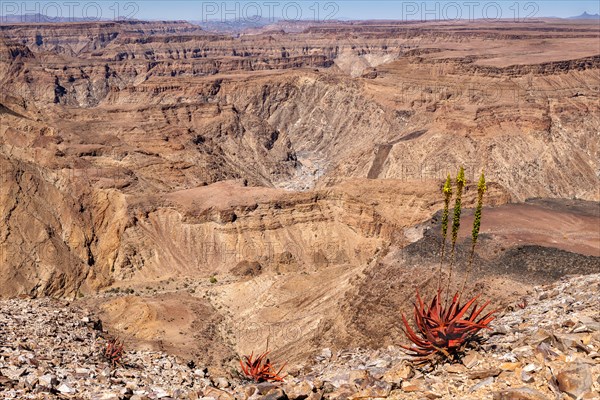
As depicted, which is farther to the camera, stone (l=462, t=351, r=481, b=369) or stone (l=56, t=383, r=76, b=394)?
stone (l=56, t=383, r=76, b=394)

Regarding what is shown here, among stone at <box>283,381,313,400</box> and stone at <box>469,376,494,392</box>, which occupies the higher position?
stone at <box>469,376,494,392</box>

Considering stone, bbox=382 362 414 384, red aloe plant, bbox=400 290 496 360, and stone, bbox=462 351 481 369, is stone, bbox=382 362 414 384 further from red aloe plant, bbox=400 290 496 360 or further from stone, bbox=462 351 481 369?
stone, bbox=462 351 481 369

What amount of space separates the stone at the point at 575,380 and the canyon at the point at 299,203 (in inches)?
544

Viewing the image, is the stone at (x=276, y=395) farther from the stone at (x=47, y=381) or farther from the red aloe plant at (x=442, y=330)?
the stone at (x=47, y=381)

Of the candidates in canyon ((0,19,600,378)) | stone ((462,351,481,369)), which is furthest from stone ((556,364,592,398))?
canyon ((0,19,600,378))

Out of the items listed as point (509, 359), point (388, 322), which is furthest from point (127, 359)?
point (509, 359)

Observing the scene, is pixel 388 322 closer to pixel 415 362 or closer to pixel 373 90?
pixel 415 362

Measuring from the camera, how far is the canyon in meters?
30.2

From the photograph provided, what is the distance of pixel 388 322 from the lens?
25.8 m

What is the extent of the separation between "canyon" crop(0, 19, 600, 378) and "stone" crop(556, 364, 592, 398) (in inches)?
544

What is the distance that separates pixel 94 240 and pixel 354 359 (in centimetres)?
3076

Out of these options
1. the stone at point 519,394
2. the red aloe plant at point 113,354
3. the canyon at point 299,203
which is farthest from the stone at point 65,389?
the canyon at point 299,203

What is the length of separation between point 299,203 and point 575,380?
3616cm

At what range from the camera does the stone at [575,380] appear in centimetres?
974
